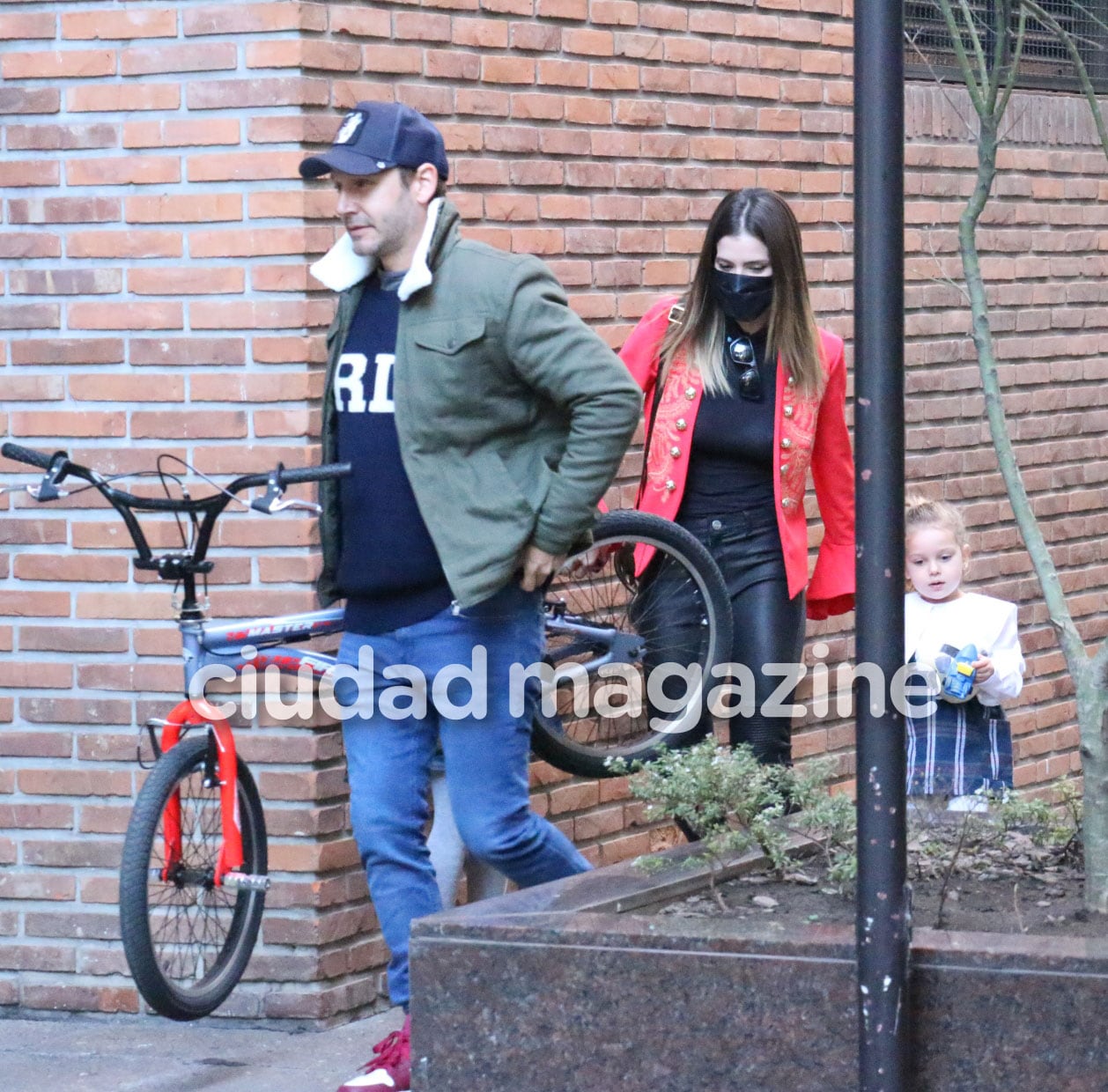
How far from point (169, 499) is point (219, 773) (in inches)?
25.9

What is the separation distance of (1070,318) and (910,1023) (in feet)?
14.7

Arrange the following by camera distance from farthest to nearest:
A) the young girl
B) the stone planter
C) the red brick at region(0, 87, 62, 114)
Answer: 1. the young girl
2. the red brick at region(0, 87, 62, 114)
3. the stone planter

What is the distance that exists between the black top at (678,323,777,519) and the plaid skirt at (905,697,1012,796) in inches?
28.8

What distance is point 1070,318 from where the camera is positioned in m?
7.74

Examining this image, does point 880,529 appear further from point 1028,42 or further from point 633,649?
point 1028,42

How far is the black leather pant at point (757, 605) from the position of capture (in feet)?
17.6

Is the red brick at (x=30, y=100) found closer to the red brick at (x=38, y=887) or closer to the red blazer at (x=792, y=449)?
the red blazer at (x=792, y=449)

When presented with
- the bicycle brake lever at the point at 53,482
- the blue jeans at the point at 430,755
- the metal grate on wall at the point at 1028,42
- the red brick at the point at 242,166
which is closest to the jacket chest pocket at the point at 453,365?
the blue jeans at the point at 430,755

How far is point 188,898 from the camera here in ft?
16.5

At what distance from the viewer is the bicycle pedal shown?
4684 mm

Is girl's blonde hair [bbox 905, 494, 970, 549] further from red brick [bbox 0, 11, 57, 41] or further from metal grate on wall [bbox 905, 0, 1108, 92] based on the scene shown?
red brick [bbox 0, 11, 57, 41]

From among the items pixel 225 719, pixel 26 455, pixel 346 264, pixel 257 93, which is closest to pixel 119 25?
pixel 257 93

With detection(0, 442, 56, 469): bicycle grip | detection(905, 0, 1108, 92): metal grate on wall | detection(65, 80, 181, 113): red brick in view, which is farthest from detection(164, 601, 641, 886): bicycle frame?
detection(905, 0, 1108, 92): metal grate on wall

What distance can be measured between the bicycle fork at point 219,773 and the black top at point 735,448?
1.44 m
